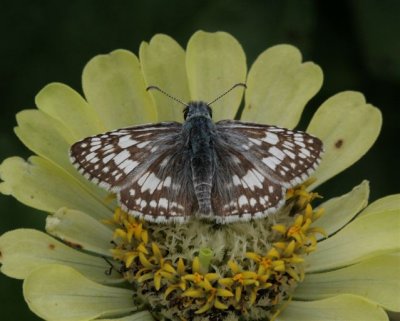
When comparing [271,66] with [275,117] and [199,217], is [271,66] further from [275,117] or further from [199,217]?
[199,217]

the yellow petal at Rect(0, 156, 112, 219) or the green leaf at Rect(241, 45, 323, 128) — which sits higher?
the green leaf at Rect(241, 45, 323, 128)

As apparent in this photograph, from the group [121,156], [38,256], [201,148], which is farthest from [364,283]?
[38,256]

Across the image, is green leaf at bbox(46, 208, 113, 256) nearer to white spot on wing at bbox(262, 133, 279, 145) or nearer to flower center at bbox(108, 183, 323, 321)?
flower center at bbox(108, 183, 323, 321)

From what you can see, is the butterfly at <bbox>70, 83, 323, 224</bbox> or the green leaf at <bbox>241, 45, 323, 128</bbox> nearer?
the butterfly at <bbox>70, 83, 323, 224</bbox>

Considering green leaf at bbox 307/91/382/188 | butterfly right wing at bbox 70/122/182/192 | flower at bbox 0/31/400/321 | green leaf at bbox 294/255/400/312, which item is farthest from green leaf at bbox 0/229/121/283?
green leaf at bbox 307/91/382/188

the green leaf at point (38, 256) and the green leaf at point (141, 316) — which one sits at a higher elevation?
the green leaf at point (38, 256)

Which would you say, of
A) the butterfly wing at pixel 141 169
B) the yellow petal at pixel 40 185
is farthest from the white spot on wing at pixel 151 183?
the yellow petal at pixel 40 185

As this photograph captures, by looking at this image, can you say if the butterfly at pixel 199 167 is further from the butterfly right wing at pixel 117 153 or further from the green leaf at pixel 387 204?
the green leaf at pixel 387 204
